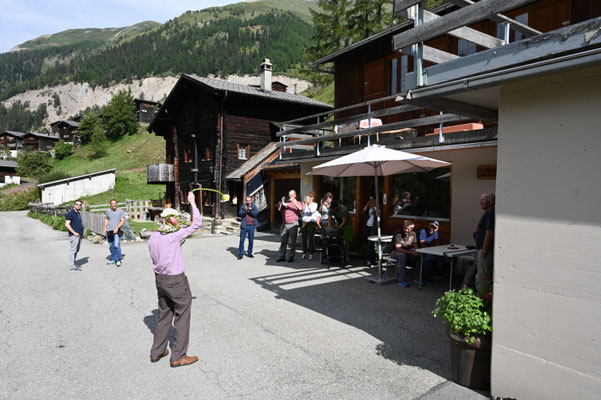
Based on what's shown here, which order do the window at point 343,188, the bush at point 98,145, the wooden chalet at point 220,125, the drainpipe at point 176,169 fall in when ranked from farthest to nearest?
the bush at point 98,145, the drainpipe at point 176,169, the wooden chalet at point 220,125, the window at point 343,188

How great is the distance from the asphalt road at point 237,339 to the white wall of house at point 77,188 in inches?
1468

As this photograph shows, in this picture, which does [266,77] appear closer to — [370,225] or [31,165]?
[370,225]

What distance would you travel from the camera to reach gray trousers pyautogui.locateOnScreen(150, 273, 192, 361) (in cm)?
462

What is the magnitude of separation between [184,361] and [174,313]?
1.88ft

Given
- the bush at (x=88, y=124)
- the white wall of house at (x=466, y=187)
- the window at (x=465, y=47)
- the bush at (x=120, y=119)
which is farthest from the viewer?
the bush at (x=88, y=124)

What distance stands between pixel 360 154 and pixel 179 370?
16.2 ft

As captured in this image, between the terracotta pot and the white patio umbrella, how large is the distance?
371 cm

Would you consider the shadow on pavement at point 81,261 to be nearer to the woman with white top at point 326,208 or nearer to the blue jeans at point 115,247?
the blue jeans at point 115,247

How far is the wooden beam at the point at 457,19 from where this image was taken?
3.52 metres

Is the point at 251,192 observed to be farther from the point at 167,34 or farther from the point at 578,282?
the point at 167,34

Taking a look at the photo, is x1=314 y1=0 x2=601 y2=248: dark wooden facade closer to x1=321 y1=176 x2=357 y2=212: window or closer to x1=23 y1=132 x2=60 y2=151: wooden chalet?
x1=321 y1=176 x2=357 y2=212: window

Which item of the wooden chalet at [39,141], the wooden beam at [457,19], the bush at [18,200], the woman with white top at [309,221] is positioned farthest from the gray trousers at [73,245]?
the wooden chalet at [39,141]

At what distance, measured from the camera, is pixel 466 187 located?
8773 millimetres

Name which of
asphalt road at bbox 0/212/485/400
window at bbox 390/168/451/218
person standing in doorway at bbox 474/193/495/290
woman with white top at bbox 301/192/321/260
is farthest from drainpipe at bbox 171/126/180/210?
person standing in doorway at bbox 474/193/495/290
